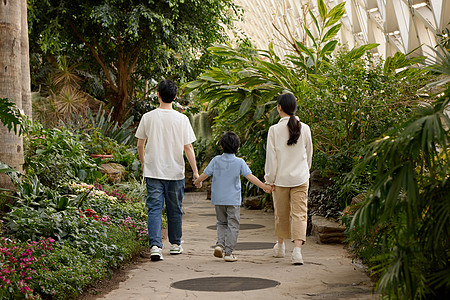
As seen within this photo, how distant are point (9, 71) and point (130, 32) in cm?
626

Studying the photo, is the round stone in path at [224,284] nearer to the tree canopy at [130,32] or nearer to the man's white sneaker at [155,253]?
the man's white sneaker at [155,253]

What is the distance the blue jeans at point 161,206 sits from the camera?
5.60 metres

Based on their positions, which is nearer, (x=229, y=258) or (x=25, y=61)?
(x=229, y=258)

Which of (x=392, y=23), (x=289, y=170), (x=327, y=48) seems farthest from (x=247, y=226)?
(x=392, y=23)

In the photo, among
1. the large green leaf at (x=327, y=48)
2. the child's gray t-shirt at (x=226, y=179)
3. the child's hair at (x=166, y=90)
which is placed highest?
the large green leaf at (x=327, y=48)

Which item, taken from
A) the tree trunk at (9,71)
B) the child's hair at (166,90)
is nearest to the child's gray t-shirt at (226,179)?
the child's hair at (166,90)

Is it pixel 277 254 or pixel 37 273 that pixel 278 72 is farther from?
pixel 37 273

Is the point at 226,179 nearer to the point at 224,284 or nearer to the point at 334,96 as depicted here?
the point at 224,284

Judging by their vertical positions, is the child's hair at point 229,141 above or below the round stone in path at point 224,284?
above

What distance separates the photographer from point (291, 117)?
5.39 metres

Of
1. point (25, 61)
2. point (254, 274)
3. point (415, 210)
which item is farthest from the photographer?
point (25, 61)

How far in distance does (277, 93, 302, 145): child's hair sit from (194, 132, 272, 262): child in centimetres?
53

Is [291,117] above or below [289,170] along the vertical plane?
above

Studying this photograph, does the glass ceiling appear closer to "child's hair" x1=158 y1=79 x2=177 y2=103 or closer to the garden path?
the garden path
